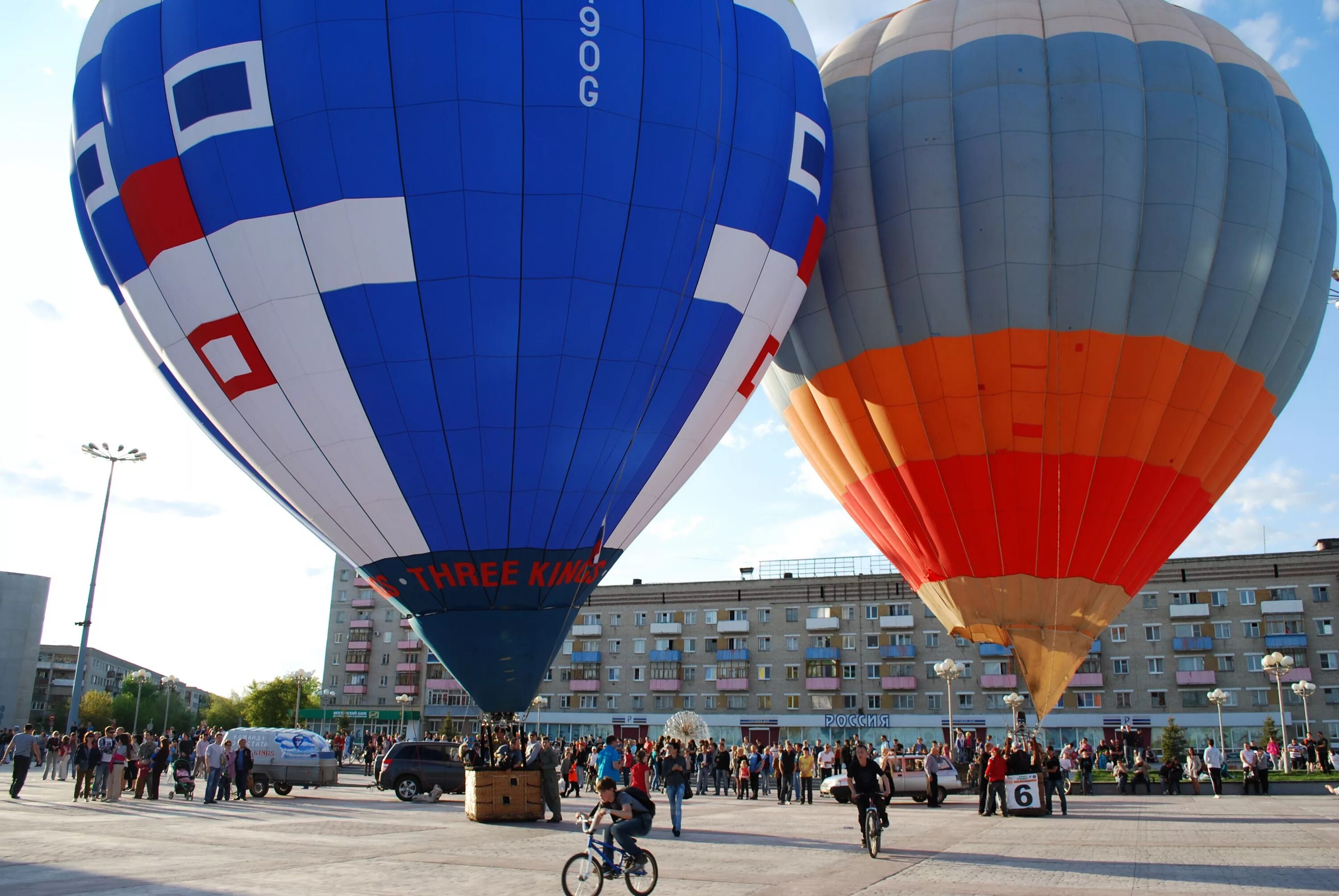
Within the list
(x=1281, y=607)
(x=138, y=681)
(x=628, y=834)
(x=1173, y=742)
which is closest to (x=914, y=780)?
(x=628, y=834)

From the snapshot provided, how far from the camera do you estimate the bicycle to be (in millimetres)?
8484

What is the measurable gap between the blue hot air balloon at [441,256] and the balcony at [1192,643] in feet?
172

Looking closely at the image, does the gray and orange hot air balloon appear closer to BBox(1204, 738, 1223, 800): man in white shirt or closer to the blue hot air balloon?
the blue hot air balloon

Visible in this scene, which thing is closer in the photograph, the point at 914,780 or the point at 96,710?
the point at 914,780

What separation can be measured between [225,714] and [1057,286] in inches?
4247

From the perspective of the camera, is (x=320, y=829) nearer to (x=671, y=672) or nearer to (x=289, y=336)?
(x=289, y=336)

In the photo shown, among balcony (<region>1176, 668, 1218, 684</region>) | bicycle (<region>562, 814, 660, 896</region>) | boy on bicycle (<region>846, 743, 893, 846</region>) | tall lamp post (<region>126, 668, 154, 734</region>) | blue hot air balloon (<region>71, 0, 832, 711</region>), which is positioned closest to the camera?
bicycle (<region>562, 814, 660, 896</region>)

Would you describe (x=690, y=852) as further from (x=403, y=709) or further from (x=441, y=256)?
(x=403, y=709)

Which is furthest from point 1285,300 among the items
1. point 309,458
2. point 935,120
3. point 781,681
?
point 781,681

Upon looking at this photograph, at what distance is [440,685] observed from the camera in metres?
78.4

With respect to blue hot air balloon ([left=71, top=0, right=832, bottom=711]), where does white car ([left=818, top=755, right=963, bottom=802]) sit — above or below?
below

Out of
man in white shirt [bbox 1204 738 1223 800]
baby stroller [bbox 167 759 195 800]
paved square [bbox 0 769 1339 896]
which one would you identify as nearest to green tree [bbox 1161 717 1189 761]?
man in white shirt [bbox 1204 738 1223 800]

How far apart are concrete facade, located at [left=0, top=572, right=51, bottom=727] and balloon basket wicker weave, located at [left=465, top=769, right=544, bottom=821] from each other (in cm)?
8221

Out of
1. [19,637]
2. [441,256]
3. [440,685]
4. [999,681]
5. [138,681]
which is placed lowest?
[138,681]
